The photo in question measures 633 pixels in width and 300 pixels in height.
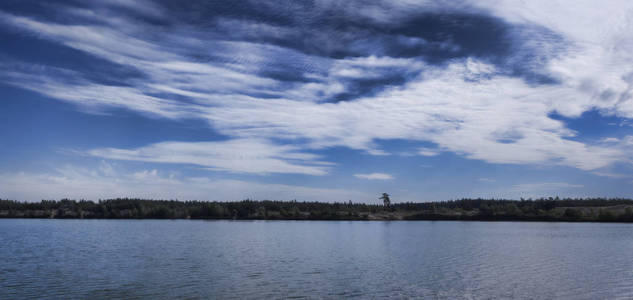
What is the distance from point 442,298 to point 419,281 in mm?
7963

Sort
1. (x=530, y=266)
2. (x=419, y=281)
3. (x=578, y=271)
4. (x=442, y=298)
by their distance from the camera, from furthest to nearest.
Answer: (x=530, y=266), (x=578, y=271), (x=419, y=281), (x=442, y=298)

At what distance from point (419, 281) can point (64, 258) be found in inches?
1870

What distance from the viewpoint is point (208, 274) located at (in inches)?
1869

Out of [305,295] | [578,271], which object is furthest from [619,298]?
[305,295]

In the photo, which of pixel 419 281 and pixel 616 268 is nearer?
pixel 419 281

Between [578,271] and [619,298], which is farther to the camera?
[578,271]

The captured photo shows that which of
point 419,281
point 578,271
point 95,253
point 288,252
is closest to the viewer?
point 419,281

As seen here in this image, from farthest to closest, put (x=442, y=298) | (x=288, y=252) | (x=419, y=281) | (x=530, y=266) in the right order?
(x=288, y=252), (x=530, y=266), (x=419, y=281), (x=442, y=298)

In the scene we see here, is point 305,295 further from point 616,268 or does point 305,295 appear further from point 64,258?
point 616,268

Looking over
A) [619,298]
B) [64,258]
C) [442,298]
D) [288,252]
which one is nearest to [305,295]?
[442,298]

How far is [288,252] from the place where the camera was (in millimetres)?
71312

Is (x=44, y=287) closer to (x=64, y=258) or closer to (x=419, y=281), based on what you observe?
(x=64, y=258)

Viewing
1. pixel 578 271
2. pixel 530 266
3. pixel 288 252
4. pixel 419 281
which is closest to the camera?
pixel 419 281

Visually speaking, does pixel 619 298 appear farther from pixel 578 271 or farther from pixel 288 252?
pixel 288 252
